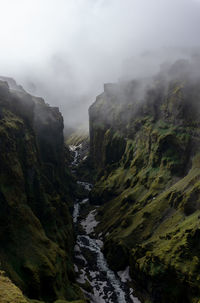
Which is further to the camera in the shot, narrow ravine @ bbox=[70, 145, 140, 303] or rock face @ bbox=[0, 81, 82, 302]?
narrow ravine @ bbox=[70, 145, 140, 303]

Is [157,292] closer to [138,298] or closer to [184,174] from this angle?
[138,298]

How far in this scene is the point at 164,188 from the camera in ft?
608

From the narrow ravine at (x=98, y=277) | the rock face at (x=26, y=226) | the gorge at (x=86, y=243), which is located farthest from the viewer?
the narrow ravine at (x=98, y=277)

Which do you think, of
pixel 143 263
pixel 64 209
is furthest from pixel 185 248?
pixel 64 209

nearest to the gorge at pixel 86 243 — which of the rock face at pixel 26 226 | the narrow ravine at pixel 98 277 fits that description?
the rock face at pixel 26 226

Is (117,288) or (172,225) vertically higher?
(172,225)

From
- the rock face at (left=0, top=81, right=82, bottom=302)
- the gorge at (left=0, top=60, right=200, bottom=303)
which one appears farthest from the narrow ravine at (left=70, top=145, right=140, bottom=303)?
the rock face at (left=0, top=81, right=82, bottom=302)

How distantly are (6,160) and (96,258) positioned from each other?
234 ft

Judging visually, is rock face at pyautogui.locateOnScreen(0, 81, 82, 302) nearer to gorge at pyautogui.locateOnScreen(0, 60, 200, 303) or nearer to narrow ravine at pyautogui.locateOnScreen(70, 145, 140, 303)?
gorge at pyautogui.locateOnScreen(0, 60, 200, 303)

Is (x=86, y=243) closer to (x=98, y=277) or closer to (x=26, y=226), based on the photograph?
(x=98, y=277)

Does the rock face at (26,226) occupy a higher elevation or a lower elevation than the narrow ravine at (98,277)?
higher

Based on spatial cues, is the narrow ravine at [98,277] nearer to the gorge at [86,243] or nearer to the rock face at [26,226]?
the gorge at [86,243]

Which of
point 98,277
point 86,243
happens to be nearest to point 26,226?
point 98,277

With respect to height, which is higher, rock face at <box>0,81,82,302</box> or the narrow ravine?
rock face at <box>0,81,82,302</box>
